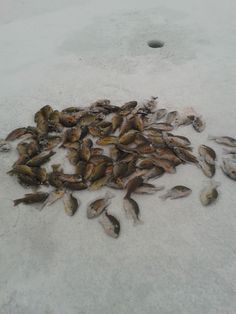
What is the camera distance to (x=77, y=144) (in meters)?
2.52

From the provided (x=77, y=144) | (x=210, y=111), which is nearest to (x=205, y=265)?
(x=77, y=144)

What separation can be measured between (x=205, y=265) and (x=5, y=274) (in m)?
1.00

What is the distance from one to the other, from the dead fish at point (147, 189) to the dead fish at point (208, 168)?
12.0 inches

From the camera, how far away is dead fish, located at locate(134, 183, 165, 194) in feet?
7.21

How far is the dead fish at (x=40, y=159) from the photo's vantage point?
7.80 ft

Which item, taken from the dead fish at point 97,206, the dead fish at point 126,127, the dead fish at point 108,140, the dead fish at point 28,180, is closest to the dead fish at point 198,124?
the dead fish at point 126,127

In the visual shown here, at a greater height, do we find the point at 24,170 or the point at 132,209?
the point at 24,170

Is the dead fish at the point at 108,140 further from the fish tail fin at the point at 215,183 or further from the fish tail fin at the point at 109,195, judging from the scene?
the fish tail fin at the point at 215,183

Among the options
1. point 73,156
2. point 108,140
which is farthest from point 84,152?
point 108,140

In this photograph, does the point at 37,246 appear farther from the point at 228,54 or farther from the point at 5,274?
the point at 228,54

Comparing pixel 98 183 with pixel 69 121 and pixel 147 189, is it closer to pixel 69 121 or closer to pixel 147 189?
pixel 147 189

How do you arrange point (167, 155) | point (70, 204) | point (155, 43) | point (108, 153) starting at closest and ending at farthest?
point (70, 204) < point (167, 155) < point (108, 153) < point (155, 43)

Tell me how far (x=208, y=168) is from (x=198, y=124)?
0.46 m

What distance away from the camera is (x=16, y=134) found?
2670 millimetres
